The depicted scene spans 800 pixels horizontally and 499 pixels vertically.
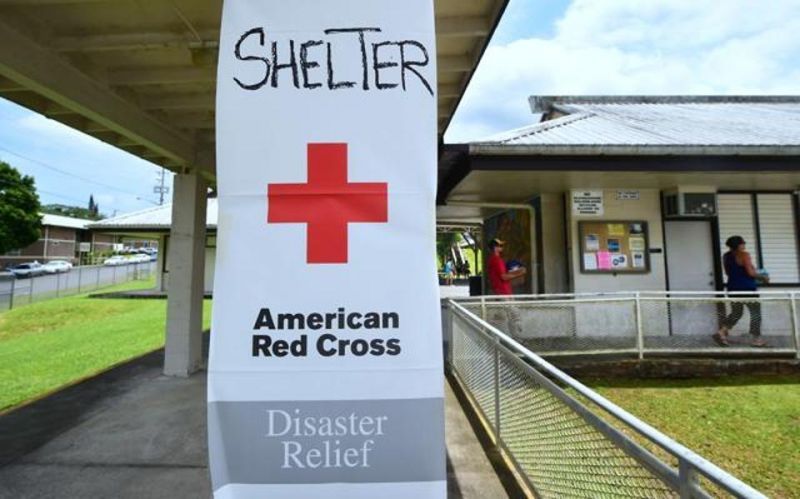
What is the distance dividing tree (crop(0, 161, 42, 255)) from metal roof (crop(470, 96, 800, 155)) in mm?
32947

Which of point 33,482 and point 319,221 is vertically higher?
point 319,221

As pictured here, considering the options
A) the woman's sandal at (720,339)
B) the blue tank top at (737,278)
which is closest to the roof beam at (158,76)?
the woman's sandal at (720,339)

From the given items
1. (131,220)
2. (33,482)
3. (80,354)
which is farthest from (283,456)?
(131,220)

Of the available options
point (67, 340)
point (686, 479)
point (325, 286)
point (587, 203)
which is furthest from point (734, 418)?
point (67, 340)

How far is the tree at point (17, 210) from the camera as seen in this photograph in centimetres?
2906

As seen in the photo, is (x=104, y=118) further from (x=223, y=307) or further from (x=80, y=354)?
(x=80, y=354)

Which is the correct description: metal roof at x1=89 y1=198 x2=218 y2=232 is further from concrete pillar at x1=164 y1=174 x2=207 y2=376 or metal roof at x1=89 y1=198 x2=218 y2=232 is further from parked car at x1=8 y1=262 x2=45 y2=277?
parked car at x1=8 y1=262 x2=45 y2=277

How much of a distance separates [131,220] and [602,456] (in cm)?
2073

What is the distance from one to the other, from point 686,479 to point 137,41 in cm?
428

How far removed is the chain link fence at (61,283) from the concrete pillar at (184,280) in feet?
39.7

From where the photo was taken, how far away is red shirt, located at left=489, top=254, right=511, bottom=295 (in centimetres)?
665

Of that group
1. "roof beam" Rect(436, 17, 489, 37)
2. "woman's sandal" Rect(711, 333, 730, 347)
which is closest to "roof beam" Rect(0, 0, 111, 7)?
"roof beam" Rect(436, 17, 489, 37)

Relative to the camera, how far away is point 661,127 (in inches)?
320

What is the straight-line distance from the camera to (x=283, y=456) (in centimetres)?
139
